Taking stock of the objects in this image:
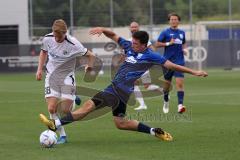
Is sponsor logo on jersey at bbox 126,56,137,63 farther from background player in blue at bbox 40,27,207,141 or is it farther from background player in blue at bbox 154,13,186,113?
background player in blue at bbox 154,13,186,113

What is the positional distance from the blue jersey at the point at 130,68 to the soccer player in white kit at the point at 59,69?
0.75 m

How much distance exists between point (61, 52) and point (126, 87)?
1296 mm

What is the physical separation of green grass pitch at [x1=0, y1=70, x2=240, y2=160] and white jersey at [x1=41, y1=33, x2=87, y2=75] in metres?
1.27

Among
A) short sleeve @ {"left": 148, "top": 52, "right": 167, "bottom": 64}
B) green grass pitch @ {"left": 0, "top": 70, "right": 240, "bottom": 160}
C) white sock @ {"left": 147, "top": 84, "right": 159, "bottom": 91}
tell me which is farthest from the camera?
white sock @ {"left": 147, "top": 84, "right": 159, "bottom": 91}

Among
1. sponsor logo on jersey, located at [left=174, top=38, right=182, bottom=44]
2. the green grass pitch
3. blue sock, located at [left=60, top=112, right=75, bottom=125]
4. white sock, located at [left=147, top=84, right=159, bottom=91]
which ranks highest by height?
sponsor logo on jersey, located at [left=174, top=38, right=182, bottom=44]

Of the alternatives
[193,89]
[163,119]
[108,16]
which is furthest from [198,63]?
[163,119]

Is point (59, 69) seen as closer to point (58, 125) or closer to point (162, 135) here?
point (58, 125)

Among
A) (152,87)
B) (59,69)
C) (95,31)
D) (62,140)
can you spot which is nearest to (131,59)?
(95,31)

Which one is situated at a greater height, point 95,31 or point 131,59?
point 95,31

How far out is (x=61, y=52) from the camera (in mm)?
12984

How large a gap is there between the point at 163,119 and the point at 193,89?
11.9 metres

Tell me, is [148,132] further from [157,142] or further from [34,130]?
[34,130]

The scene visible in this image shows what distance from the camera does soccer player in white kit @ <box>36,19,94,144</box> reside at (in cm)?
1294

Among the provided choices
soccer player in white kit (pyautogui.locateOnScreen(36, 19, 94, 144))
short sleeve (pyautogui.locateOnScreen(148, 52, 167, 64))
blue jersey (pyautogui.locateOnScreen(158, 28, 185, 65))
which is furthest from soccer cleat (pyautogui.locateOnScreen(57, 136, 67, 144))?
blue jersey (pyautogui.locateOnScreen(158, 28, 185, 65))
